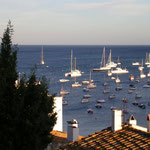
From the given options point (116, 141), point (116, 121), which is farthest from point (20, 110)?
point (116, 121)

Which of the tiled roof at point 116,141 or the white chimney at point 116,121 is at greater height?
the white chimney at point 116,121

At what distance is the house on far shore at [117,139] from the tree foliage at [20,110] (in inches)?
111

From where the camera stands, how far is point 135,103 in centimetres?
7369

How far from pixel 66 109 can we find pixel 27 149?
58143 millimetres

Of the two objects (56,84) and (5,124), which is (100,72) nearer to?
(56,84)

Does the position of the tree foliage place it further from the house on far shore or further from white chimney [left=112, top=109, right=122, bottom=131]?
white chimney [left=112, top=109, right=122, bottom=131]

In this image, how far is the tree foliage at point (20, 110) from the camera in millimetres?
11430

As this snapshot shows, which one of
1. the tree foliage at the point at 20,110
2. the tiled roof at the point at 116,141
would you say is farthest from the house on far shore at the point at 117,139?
the tree foliage at the point at 20,110

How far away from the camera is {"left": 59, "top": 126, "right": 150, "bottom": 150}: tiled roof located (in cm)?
1415

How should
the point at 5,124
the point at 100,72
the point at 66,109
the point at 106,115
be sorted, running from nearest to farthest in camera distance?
1. the point at 5,124
2. the point at 106,115
3. the point at 66,109
4. the point at 100,72

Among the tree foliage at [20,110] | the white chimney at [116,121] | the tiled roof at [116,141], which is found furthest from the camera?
the white chimney at [116,121]

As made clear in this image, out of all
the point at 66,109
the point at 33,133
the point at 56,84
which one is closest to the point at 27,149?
the point at 33,133

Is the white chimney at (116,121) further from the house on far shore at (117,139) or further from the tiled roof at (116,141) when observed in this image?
the tiled roof at (116,141)

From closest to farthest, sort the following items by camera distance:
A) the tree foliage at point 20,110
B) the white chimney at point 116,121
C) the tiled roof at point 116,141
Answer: the tree foliage at point 20,110 → the tiled roof at point 116,141 → the white chimney at point 116,121
